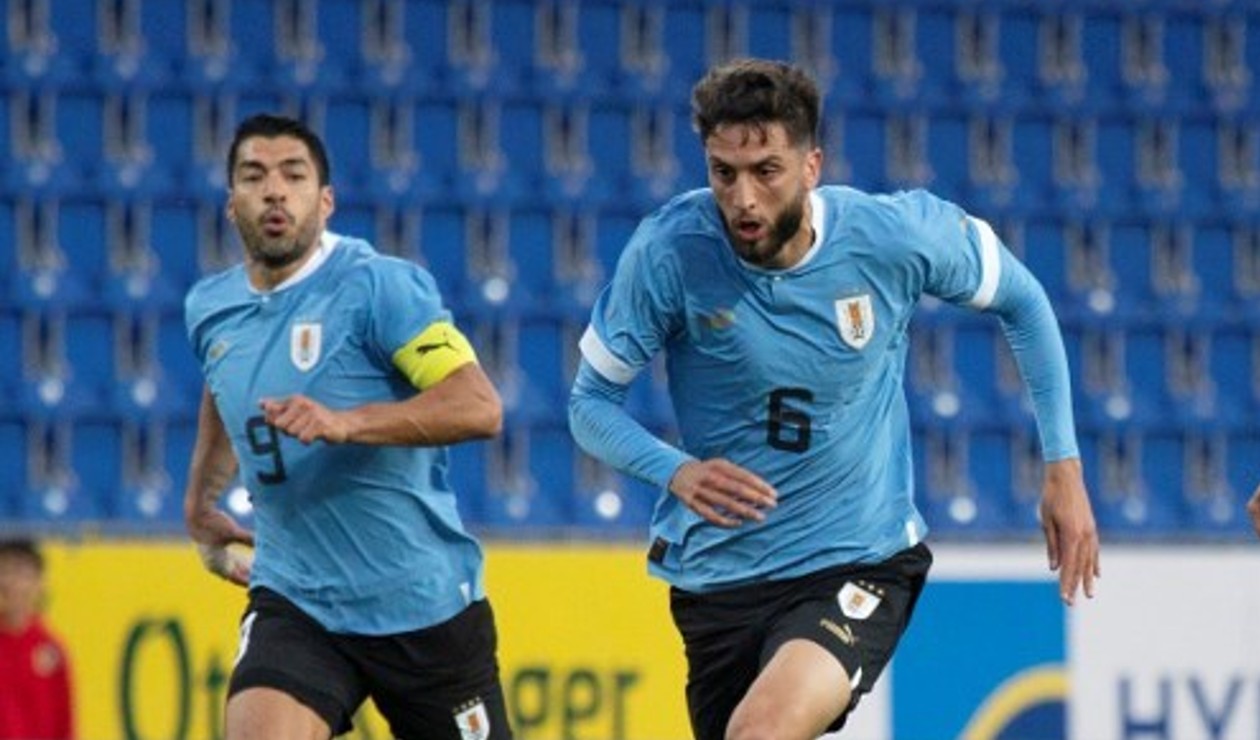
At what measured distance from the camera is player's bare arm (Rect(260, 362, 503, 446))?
545 centimetres

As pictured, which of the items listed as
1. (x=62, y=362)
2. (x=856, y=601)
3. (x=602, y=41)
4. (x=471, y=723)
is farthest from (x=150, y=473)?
(x=856, y=601)

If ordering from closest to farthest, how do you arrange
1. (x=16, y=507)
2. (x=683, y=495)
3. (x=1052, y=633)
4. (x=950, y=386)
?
(x=683, y=495) → (x=1052, y=633) → (x=16, y=507) → (x=950, y=386)

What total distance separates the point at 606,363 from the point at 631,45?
7210 millimetres

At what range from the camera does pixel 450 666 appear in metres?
6.15

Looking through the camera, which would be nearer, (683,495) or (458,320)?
(683,495)

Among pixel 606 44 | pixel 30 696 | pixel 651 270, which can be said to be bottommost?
pixel 30 696

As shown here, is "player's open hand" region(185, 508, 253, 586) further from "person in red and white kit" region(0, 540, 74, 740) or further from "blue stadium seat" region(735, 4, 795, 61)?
"blue stadium seat" region(735, 4, 795, 61)

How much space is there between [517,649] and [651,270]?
410 cm

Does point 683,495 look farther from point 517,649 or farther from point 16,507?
point 16,507

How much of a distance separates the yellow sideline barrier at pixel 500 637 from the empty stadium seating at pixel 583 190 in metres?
1.64

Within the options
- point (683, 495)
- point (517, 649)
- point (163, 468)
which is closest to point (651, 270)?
point (683, 495)

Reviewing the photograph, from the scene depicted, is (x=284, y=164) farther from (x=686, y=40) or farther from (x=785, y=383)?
(x=686, y=40)

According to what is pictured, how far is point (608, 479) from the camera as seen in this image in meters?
11.4

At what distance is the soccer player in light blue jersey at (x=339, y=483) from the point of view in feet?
19.6
